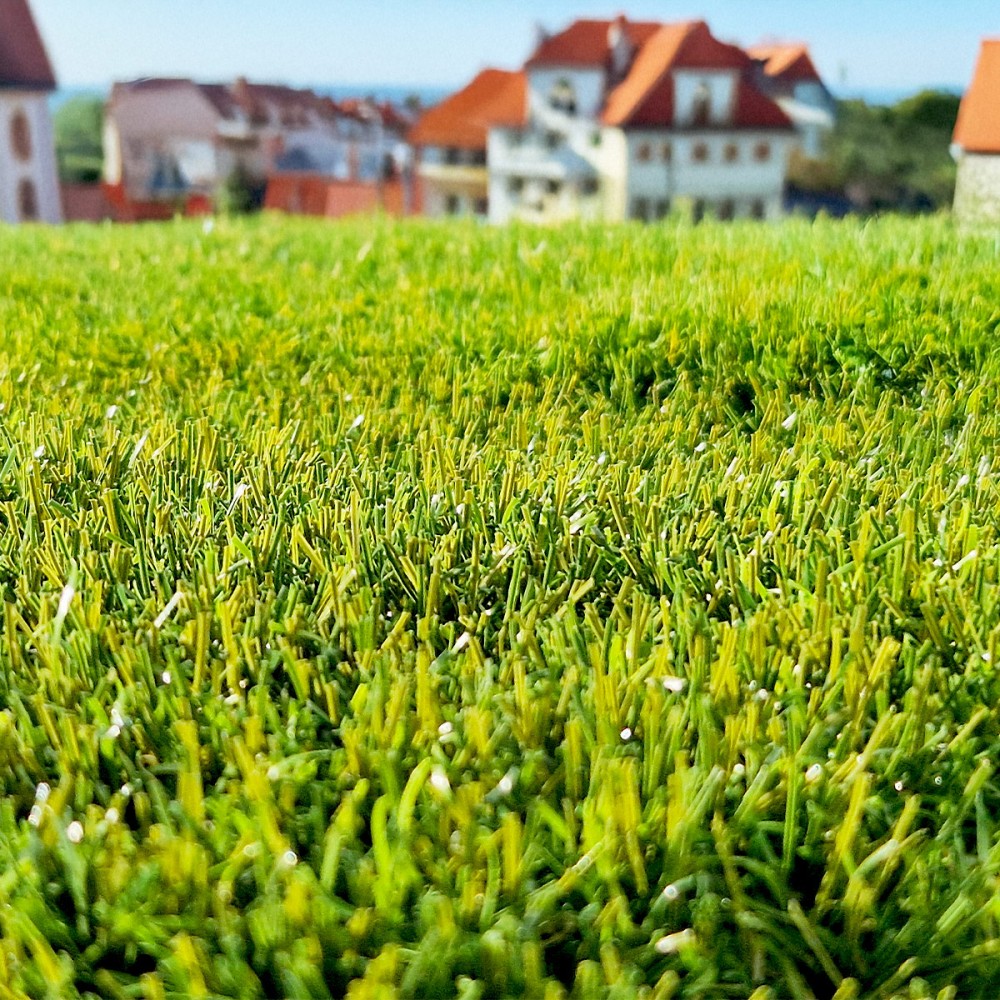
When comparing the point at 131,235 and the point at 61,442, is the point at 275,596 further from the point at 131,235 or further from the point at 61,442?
the point at 131,235

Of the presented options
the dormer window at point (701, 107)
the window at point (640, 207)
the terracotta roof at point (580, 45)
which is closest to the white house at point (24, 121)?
the terracotta roof at point (580, 45)

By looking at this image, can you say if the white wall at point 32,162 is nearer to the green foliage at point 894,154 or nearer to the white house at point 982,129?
the white house at point 982,129

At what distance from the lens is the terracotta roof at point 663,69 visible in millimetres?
50000

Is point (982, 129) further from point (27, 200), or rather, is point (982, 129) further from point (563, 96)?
point (27, 200)

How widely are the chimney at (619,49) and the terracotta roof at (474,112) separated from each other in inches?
195

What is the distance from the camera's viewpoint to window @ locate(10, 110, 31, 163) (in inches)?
1818

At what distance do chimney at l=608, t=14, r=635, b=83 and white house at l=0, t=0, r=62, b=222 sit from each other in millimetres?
23335

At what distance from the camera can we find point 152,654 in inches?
82.5

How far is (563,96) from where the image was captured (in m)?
52.5

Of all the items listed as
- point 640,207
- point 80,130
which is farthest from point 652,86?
point 80,130

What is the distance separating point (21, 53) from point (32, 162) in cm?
421

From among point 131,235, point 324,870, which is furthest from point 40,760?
point 131,235

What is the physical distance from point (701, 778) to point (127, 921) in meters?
0.83

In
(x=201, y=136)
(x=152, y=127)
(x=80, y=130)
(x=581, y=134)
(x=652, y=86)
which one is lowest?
(x=581, y=134)
